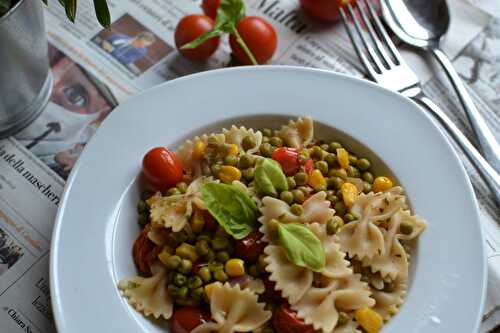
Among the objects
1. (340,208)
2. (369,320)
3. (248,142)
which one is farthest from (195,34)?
(369,320)

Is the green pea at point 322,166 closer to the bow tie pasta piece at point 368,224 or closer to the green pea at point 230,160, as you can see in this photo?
the bow tie pasta piece at point 368,224

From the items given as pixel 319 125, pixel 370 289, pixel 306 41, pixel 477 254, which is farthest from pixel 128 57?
pixel 477 254

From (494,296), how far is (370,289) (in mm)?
658

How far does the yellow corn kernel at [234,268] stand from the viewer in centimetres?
238

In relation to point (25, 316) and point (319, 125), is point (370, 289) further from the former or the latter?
point (25, 316)

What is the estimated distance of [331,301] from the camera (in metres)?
2.29

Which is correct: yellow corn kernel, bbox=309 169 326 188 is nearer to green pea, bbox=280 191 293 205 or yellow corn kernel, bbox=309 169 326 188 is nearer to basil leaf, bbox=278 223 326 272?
green pea, bbox=280 191 293 205

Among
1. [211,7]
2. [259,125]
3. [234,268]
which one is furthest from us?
[211,7]

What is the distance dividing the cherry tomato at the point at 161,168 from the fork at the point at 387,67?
127cm

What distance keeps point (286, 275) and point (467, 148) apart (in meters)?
1.30

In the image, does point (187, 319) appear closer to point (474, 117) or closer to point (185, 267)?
point (185, 267)

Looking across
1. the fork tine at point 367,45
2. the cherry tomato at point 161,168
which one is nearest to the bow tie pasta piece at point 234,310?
the cherry tomato at point 161,168

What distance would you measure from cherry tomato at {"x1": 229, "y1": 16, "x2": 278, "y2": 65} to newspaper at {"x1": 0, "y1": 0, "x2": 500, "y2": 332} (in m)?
0.16

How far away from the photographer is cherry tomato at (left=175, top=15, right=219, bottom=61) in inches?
132
